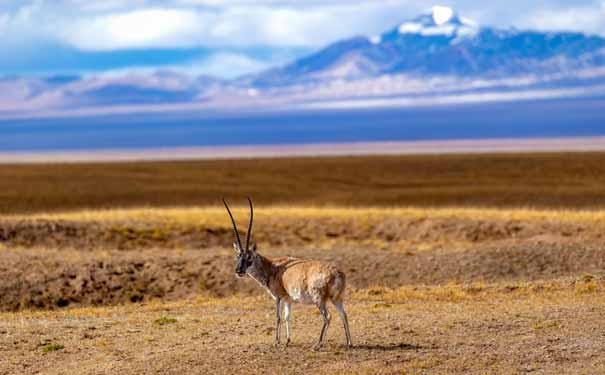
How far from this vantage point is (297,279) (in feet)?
49.4

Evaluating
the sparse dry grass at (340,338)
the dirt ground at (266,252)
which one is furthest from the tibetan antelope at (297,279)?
the dirt ground at (266,252)

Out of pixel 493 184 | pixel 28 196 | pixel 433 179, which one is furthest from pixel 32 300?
pixel 433 179

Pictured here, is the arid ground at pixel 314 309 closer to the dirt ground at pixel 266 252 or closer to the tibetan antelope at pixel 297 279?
the dirt ground at pixel 266 252

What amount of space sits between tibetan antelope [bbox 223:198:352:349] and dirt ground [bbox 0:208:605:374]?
0.63 metres

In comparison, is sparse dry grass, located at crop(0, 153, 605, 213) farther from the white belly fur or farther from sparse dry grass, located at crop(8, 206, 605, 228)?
the white belly fur

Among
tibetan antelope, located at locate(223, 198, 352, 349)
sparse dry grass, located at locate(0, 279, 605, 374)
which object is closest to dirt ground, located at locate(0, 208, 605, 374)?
sparse dry grass, located at locate(0, 279, 605, 374)

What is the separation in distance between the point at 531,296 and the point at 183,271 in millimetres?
8615

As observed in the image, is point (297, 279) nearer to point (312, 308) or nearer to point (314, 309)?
point (314, 309)

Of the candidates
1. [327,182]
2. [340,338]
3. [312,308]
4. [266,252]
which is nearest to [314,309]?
[312,308]

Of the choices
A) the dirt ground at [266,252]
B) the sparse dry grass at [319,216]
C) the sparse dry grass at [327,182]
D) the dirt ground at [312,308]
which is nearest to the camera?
the dirt ground at [312,308]

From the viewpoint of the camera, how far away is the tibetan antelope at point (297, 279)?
582 inches

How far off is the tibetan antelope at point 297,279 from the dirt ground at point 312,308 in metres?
0.63

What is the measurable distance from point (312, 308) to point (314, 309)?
28cm

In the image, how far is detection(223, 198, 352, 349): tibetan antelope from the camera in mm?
14773
